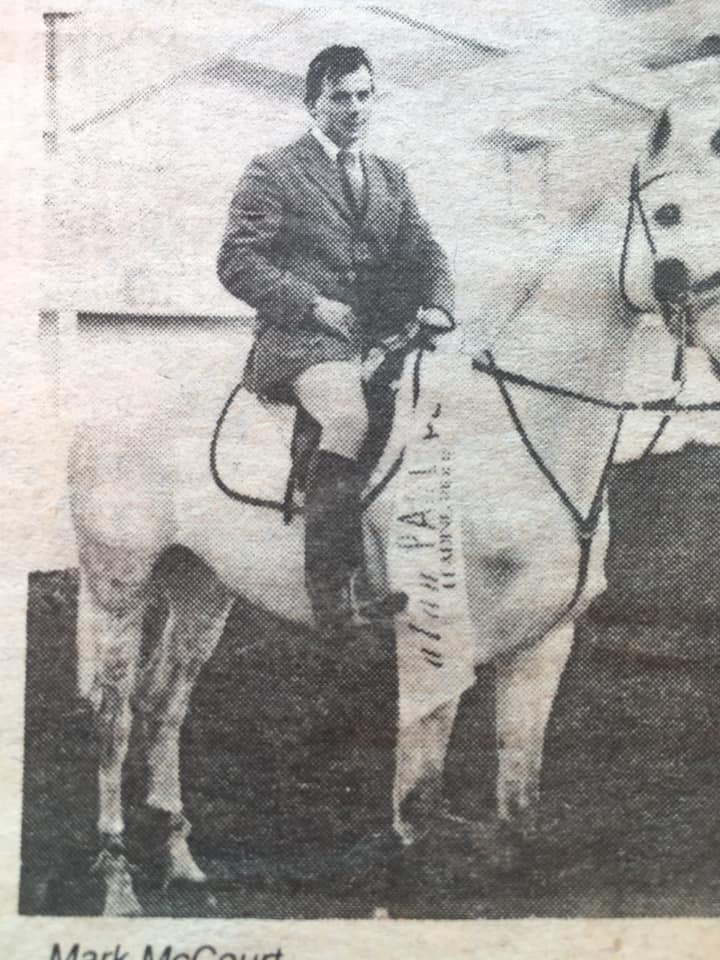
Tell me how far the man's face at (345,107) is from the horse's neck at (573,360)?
32 centimetres

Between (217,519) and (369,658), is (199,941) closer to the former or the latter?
(369,658)

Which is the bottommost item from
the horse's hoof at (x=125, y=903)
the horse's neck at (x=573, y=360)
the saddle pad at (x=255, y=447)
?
the horse's hoof at (x=125, y=903)

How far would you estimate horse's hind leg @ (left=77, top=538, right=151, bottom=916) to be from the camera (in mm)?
1351

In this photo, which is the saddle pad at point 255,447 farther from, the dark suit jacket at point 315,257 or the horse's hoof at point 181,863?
the horse's hoof at point 181,863

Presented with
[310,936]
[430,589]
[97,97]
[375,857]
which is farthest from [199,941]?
[97,97]

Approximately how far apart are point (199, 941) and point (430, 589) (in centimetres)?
53

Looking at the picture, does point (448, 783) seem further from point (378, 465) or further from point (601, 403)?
point (601, 403)

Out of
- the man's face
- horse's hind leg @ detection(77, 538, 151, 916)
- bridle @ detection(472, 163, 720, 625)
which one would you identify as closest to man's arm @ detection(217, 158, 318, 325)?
the man's face

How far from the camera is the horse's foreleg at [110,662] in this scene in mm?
1348

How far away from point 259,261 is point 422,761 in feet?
2.23

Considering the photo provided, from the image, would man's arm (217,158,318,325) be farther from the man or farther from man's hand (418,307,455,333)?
man's hand (418,307,455,333)

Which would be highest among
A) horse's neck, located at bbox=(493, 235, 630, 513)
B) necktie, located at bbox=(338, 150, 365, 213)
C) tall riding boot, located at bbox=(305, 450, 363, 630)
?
necktie, located at bbox=(338, 150, 365, 213)

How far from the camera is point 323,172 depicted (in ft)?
4.58

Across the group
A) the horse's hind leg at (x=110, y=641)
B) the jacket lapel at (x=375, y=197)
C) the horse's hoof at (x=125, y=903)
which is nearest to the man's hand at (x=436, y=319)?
the jacket lapel at (x=375, y=197)
